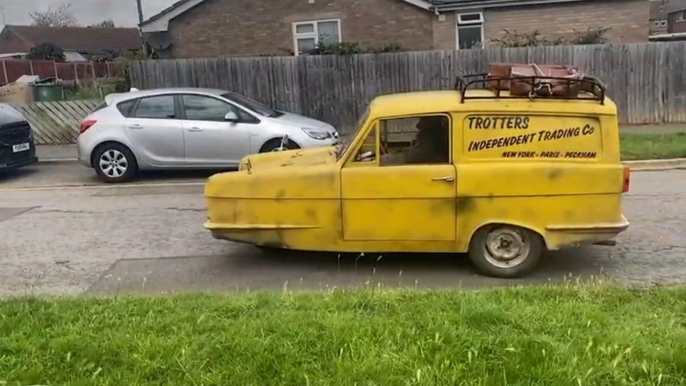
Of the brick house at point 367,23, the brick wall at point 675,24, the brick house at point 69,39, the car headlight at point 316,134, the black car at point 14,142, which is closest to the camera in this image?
the car headlight at point 316,134

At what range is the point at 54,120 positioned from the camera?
50.0 feet

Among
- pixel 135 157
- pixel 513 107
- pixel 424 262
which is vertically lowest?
pixel 424 262

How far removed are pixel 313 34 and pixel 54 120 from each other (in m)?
8.19

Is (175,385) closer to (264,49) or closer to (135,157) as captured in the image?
(135,157)

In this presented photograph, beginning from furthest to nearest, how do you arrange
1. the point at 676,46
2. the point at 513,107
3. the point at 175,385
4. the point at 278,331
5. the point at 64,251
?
1. the point at 676,46
2. the point at 64,251
3. the point at 513,107
4. the point at 278,331
5. the point at 175,385

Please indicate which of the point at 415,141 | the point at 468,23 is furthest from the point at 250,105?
the point at 468,23

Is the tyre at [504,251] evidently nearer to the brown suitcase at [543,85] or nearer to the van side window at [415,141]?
the van side window at [415,141]

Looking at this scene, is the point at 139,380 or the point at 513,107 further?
the point at 513,107

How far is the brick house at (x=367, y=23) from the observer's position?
1788 cm

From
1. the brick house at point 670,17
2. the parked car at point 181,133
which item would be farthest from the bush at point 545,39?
the brick house at point 670,17

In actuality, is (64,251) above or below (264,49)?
below

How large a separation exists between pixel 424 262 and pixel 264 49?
15089mm

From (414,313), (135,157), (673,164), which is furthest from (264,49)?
(414,313)

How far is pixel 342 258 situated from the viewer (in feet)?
20.2
